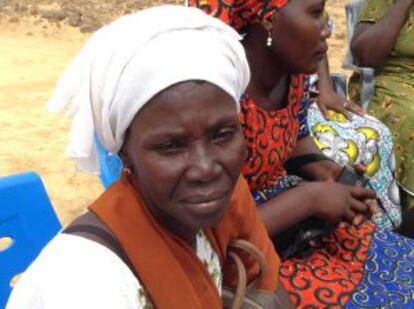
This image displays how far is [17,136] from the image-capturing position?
17.1 feet

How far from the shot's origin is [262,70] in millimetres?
2338

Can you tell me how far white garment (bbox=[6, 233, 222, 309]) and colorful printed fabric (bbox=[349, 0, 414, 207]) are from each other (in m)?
2.24

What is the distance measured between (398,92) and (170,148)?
2.39m

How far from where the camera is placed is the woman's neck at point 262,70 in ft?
7.54

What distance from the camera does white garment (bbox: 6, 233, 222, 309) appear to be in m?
1.29

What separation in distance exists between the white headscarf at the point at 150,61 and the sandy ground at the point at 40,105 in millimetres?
2607

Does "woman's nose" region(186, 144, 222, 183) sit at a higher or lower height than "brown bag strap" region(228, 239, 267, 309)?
higher

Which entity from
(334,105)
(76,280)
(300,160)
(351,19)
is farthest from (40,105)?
(76,280)

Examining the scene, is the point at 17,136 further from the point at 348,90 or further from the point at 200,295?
the point at 200,295

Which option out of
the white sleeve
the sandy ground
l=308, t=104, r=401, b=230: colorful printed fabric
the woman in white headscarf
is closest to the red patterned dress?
l=308, t=104, r=401, b=230: colorful printed fabric

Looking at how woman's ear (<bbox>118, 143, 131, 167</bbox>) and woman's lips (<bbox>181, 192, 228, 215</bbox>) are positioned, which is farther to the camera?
woman's ear (<bbox>118, 143, 131, 167</bbox>)

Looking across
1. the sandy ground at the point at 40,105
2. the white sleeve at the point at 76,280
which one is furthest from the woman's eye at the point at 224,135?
the sandy ground at the point at 40,105

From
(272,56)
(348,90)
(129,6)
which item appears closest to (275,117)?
(272,56)

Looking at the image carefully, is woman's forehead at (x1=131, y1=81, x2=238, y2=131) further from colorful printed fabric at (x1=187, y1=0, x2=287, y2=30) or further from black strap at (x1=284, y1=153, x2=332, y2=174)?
black strap at (x1=284, y1=153, x2=332, y2=174)
